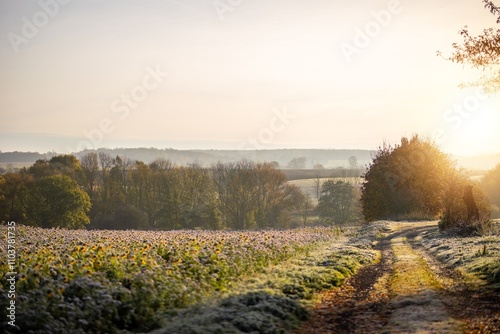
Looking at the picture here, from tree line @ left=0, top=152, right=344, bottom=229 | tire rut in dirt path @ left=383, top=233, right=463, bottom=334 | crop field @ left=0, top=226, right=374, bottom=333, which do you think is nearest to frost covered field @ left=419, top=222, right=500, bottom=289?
tire rut in dirt path @ left=383, top=233, right=463, bottom=334

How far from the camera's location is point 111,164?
9212cm

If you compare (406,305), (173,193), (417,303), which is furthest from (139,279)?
(173,193)

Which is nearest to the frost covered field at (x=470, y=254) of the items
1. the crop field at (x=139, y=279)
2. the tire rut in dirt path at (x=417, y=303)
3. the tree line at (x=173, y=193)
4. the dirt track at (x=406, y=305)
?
the dirt track at (x=406, y=305)

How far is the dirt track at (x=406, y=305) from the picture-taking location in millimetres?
11383

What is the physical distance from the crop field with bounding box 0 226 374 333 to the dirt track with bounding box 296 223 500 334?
34.9 inches

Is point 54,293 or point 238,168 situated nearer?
point 54,293

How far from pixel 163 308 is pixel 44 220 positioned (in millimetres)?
54520

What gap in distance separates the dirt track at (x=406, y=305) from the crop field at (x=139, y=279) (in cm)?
89

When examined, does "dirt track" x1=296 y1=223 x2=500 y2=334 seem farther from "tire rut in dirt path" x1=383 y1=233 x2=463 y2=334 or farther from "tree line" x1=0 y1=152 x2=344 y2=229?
"tree line" x1=0 y1=152 x2=344 y2=229

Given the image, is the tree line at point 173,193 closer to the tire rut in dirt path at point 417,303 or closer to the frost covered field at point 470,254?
the frost covered field at point 470,254

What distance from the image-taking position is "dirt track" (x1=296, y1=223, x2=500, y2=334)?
37.3 feet

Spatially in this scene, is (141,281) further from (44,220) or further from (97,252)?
(44,220)

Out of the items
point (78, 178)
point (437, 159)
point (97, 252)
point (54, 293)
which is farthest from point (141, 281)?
point (78, 178)

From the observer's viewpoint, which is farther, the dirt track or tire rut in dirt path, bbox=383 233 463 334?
the dirt track
